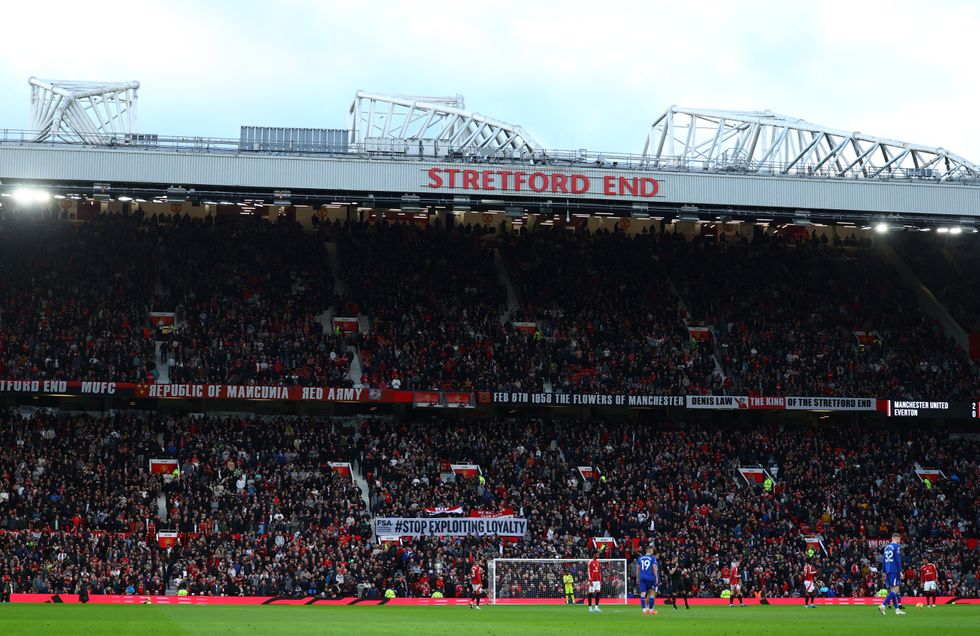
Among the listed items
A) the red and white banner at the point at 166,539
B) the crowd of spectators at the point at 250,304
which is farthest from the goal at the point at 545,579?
the crowd of spectators at the point at 250,304

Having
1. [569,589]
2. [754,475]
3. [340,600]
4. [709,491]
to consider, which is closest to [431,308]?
[709,491]

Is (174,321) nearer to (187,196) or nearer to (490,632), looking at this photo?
(187,196)

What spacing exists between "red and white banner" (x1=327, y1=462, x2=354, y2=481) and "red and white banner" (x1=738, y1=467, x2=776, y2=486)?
16361mm

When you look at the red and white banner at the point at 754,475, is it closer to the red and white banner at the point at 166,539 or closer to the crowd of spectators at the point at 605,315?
the crowd of spectators at the point at 605,315

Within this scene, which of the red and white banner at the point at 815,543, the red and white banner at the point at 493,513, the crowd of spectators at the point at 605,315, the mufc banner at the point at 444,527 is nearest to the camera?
the mufc banner at the point at 444,527

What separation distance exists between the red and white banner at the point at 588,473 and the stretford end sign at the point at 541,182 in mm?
11220

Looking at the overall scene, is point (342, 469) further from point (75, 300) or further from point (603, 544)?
point (75, 300)

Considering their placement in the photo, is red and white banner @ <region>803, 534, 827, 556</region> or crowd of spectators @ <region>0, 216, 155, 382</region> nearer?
red and white banner @ <region>803, 534, 827, 556</region>

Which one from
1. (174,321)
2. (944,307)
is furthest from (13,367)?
(944,307)

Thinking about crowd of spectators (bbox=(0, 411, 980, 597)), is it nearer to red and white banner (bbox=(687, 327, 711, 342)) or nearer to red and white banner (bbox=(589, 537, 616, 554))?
red and white banner (bbox=(589, 537, 616, 554))

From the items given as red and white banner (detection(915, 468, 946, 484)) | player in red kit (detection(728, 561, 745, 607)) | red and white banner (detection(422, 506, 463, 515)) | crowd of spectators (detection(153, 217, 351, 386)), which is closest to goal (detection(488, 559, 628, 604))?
player in red kit (detection(728, 561, 745, 607))

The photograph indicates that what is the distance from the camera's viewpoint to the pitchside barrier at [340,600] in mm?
35963

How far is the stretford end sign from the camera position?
48.6m

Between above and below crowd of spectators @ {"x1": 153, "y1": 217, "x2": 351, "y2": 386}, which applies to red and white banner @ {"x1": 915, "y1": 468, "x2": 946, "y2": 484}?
below
